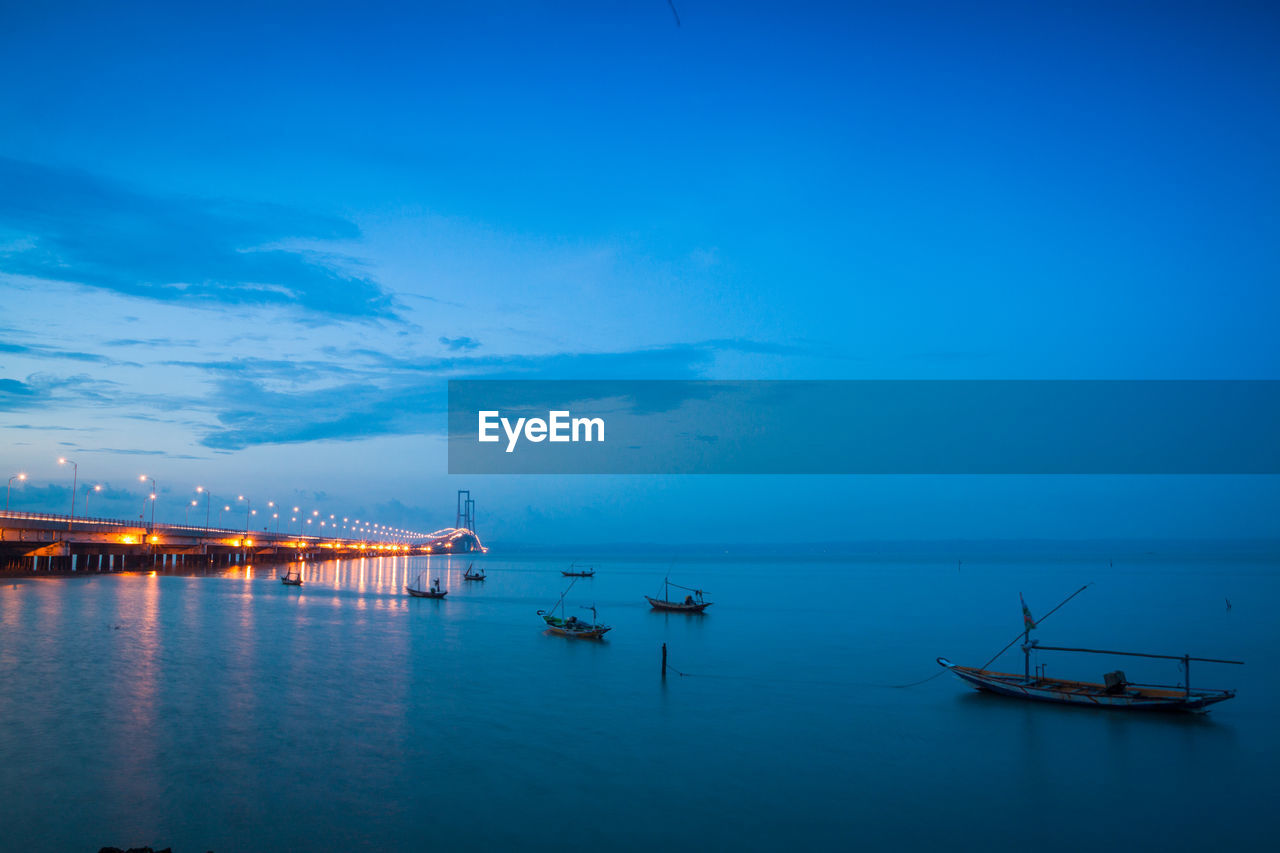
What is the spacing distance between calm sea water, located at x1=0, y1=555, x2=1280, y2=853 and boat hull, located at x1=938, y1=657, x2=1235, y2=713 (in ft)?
1.44

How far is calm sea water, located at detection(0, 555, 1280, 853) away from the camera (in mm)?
18250

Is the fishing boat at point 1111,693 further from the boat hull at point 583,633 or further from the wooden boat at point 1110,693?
the boat hull at point 583,633

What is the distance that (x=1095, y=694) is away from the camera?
29.8 m

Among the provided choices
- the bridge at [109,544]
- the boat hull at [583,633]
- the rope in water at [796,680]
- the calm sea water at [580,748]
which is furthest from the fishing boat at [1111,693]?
the bridge at [109,544]

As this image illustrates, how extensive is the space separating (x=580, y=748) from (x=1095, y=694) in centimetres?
1961

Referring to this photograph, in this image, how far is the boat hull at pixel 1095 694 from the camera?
29031mm

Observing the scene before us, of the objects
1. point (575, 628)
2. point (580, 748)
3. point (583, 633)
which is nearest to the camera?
point (580, 748)

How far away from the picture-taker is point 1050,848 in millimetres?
17922

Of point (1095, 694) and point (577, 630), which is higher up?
point (1095, 694)

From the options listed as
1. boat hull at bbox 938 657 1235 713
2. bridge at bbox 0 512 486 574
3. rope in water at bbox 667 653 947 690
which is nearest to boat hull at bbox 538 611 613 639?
rope in water at bbox 667 653 947 690

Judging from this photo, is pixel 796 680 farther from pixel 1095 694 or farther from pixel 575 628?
pixel 575 628

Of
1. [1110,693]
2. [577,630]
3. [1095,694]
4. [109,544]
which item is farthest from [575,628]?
[109,544]

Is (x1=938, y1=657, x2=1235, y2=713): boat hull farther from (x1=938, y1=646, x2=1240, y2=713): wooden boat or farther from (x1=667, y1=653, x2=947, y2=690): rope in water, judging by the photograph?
(x1=667, y1=653, x2=947, y2=690): rope in water

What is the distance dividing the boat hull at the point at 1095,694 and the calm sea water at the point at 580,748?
440mm
